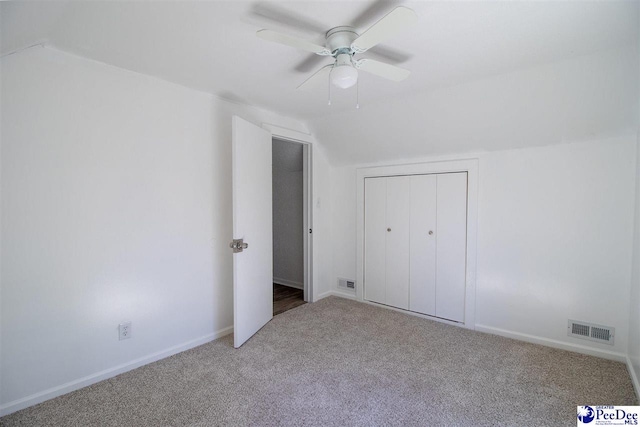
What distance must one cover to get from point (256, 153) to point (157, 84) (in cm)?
91

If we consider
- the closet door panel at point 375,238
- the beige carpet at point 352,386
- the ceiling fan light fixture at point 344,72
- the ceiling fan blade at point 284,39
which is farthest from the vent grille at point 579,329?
the ceiling fan blade at point 284,39

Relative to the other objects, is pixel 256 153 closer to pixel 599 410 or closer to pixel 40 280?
pixel 40 280

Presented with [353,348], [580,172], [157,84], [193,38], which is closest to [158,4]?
[193,38]

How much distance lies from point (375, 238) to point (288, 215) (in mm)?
1464

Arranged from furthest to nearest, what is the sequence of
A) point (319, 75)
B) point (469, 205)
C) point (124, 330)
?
point (469, 205), point (124, 330), point (319, 75)

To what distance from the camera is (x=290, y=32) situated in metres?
1.67

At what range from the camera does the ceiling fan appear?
1.32 m

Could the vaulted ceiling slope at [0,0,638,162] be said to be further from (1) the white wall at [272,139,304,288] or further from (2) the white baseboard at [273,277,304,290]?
(2) the white baseboard at [273,277,304,290]

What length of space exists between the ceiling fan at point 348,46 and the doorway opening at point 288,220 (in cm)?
237

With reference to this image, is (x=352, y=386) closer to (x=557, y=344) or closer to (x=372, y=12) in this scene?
(x=557, y=344)

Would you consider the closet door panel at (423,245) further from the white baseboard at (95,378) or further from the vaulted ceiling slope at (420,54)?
the white baseboard at (95,378)

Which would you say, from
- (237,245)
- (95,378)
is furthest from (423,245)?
(95,378)

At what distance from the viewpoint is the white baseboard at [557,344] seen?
2.25 m

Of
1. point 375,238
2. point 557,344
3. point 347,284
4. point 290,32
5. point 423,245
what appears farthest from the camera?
point 347,284
